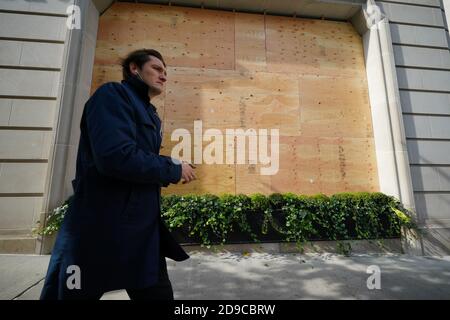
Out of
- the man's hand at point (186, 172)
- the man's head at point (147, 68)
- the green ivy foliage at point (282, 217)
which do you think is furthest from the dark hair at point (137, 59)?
the green ivy foliage at point (282, 217)

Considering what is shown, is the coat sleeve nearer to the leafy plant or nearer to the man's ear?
the man's ear

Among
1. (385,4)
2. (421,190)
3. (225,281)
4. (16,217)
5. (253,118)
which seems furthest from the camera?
(385,4)

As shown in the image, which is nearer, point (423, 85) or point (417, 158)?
point (417, 158)

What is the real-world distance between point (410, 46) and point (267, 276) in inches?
280

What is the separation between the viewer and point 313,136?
20.7 feet

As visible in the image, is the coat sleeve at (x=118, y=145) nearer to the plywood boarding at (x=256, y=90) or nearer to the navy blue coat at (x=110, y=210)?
the navy blue coat at (x=110, y=210)

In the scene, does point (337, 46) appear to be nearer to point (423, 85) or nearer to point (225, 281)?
point (423, 85)

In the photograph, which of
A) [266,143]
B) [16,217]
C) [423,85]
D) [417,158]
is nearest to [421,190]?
[417,158]

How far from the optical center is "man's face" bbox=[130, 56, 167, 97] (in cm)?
179

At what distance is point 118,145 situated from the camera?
1293mm

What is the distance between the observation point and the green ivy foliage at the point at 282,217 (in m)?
4.80

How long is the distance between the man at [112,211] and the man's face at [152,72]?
0.25 meters

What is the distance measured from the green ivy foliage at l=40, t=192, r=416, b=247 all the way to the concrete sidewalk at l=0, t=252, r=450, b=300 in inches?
17.0

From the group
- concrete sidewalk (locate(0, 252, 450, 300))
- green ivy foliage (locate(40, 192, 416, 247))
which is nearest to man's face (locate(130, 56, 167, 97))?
concrete sidewalk (locate(0, 252, 450, 300))
